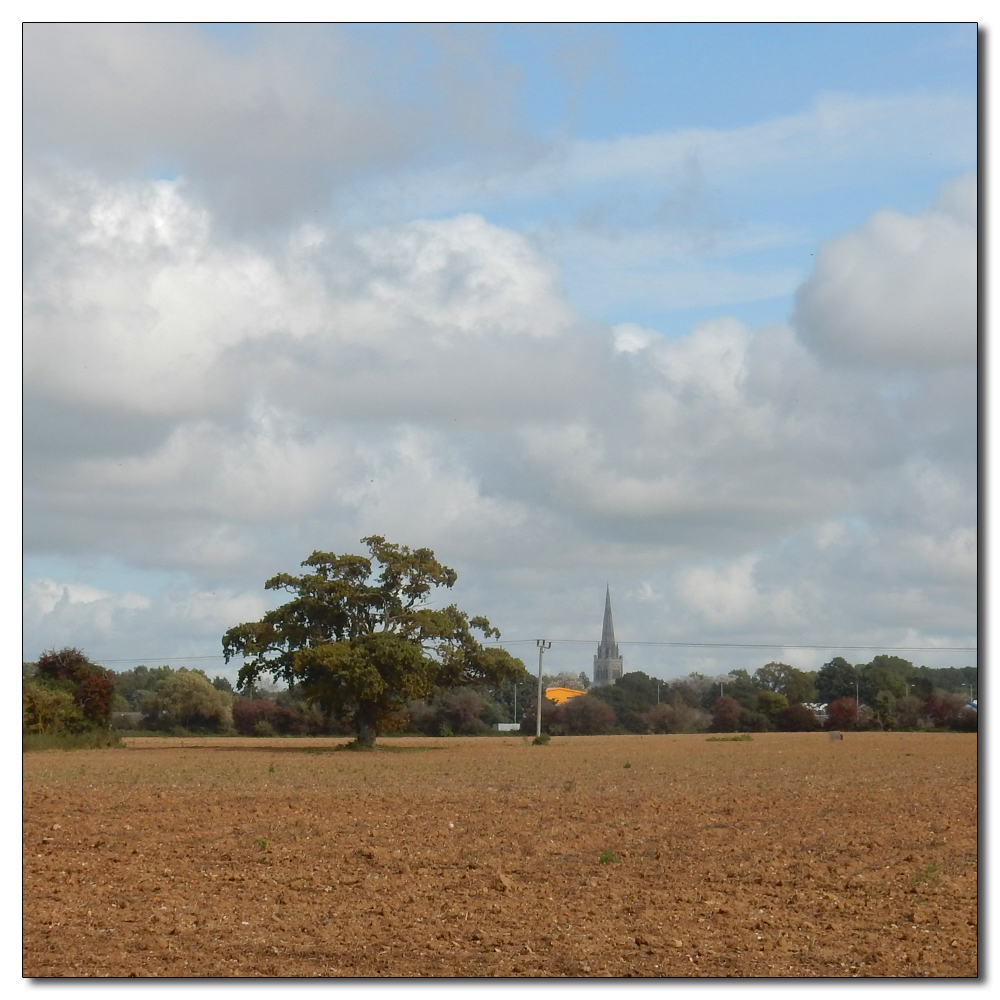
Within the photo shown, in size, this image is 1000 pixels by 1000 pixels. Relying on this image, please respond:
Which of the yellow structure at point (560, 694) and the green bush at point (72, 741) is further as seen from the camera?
the yellow structure at point (560, 694)

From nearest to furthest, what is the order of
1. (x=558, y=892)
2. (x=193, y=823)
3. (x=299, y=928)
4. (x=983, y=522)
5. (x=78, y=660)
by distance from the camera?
(x=983, y=522) → (x=299, y=928) → (x=558, y=892) → (x=193, y=823) → (x=78, y=660)

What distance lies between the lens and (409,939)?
10.5 m

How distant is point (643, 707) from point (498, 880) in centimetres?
8492

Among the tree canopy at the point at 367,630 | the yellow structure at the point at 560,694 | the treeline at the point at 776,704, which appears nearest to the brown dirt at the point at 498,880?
the tree canopy at the point at 367,630

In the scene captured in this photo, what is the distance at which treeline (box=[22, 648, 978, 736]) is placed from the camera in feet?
254

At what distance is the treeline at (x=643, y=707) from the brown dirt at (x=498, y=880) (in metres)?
43.4

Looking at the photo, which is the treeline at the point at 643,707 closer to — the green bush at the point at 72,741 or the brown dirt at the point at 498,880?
the green bush at the point at 72,741

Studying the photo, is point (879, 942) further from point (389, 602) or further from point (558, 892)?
point (389, 602)

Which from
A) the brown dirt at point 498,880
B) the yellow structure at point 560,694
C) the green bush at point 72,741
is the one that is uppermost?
the brown dirt at point 498,880

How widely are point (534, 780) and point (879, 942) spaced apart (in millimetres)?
17364

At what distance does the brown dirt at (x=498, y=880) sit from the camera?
9867 millimetres

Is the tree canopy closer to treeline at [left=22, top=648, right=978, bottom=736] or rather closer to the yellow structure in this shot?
treeline at [left=22, top=648, right=978, bottom=736]

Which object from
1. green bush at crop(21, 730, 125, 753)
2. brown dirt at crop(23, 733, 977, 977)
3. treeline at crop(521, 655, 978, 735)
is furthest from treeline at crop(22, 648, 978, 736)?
brown dirt at crop(23, 733, 977, 977)

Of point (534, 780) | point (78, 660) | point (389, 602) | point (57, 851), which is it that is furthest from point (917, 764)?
point (78, 660)
